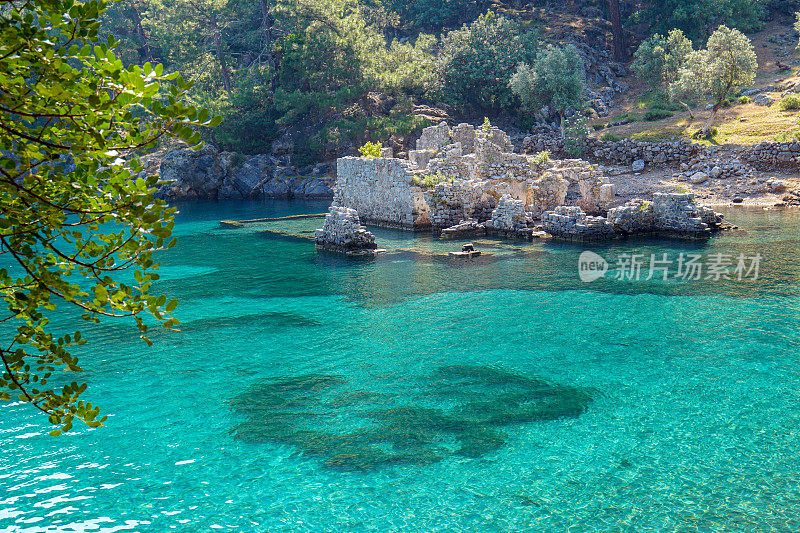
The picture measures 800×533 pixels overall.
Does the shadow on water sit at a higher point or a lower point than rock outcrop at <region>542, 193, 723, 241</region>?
lower

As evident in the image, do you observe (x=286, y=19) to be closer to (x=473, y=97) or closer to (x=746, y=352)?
(x=473, y=97)

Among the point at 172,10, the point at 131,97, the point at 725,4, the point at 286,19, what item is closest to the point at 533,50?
the point at 725,4

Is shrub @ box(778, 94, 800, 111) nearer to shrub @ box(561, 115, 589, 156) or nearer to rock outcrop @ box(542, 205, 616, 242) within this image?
shrub @ box(561, 115, 589, 156)

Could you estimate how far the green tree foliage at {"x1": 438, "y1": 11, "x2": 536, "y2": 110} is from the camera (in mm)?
49219

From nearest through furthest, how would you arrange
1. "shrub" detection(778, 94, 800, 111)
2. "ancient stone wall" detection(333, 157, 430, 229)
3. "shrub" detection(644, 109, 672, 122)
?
1. "ancient stone wall" detection(333, 157, 430, 229)
2. "shrub" detection(778, 94, 800, 111)
3. "shrub" detection(644, 109, 672, 122)

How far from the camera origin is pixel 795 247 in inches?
860

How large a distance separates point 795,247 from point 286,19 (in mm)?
45597

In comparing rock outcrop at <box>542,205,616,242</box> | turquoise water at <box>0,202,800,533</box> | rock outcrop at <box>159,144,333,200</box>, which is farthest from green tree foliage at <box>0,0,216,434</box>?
rock outcrop at <box>159,144,333,200</box>

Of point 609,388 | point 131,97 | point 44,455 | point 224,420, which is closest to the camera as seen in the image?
point 131,97

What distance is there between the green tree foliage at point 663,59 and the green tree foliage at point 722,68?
5.48 meters

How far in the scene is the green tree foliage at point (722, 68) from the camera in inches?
1473

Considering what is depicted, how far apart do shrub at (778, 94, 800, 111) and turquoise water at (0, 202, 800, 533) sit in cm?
2262

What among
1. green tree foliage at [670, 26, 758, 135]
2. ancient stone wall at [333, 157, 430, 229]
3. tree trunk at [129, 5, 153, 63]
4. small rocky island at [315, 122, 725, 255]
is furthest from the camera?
tree trunk at [129, 5, 153, 63]

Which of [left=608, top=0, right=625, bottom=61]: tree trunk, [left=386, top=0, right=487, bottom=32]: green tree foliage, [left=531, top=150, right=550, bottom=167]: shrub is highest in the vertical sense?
[left=386, top=0, right=487, bottom=32]: green tree foliage
